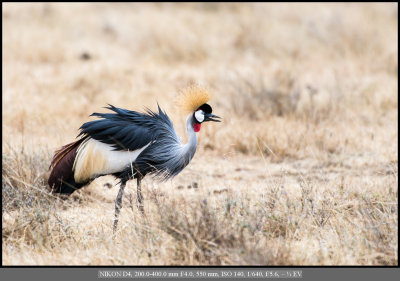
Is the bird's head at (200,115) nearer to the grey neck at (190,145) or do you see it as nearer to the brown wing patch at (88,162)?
the grey neck at (190,145)

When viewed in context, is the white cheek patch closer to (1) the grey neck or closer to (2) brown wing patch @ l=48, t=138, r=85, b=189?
(1) the grey neck

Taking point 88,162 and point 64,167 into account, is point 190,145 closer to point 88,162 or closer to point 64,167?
point 88,162

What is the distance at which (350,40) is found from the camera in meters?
9.98

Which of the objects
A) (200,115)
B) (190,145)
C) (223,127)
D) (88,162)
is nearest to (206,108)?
(200,115)

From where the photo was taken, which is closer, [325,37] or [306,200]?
[306,200]

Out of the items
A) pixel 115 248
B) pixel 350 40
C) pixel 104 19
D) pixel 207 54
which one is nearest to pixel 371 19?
pixel 350 40

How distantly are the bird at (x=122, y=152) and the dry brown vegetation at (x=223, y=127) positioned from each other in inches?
6.8

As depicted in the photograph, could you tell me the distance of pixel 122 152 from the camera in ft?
13.2

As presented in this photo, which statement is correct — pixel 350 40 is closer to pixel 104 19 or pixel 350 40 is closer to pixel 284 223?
pixel 104 19

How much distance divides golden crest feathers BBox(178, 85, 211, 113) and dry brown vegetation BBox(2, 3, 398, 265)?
0.44 m

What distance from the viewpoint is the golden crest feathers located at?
164 inches

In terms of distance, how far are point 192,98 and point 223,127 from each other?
7.32 ft

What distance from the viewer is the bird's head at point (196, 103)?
13.7 ft

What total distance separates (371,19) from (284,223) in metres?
8.49
